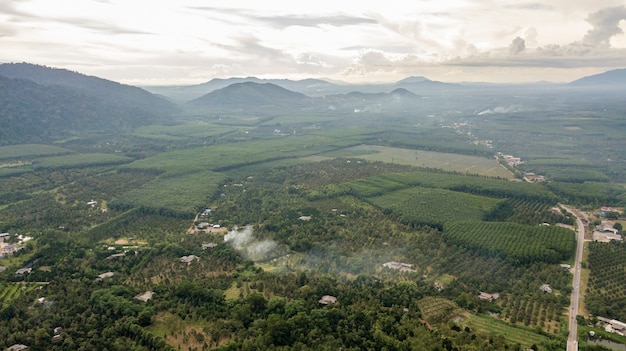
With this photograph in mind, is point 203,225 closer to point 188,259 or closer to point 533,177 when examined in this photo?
point 188,259

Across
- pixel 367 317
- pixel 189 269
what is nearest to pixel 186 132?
pixel 189 269

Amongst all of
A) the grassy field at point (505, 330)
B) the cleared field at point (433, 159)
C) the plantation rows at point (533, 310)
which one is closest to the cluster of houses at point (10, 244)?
the grassy field at point (505, 330)

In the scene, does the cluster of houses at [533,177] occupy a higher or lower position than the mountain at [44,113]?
lower

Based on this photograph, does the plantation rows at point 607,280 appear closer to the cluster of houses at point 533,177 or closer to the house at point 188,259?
the cluster of houses at point 533,177

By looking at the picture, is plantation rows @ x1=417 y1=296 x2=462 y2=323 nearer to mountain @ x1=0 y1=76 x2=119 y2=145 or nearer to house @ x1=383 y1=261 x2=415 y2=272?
house @ x1=383 y1=261 x2=415 y2=272

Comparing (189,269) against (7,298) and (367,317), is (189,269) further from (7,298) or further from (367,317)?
(367,317)

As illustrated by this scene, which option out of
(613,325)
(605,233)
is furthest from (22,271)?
(605,233)
